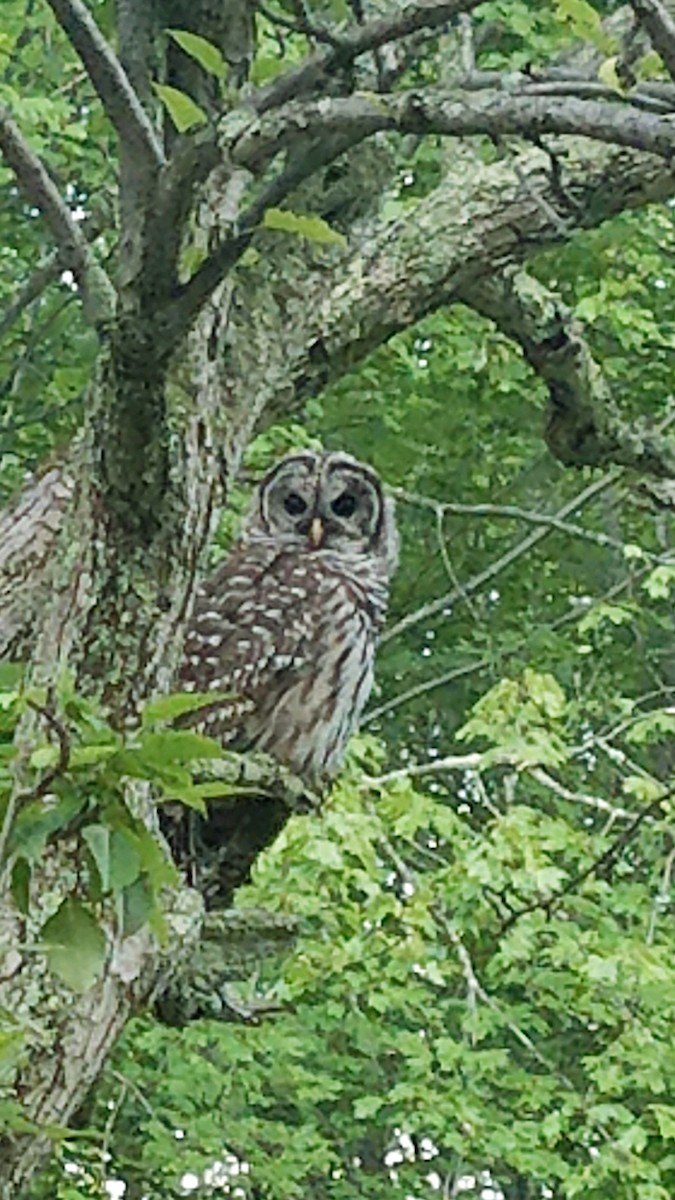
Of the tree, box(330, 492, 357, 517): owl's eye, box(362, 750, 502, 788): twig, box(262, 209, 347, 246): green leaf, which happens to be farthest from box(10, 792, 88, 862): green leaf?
box(362, 750, 502, 788): twig

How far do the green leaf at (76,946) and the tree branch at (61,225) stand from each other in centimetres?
83

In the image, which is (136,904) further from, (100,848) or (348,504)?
(348,504)

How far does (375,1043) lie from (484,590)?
2.73 metres

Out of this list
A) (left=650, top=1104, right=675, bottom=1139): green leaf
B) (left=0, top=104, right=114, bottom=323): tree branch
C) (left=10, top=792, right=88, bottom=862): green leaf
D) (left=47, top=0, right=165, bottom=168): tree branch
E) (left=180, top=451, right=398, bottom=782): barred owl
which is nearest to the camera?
(left=10, top=792, right=88, bottom=862): green leaf

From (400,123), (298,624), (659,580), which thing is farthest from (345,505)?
(400,123)

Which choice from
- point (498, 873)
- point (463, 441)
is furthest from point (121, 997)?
point (463, 441)

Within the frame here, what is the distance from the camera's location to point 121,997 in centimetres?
300

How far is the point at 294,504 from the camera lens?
536 cm

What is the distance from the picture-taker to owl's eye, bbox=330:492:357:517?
533 centimetres

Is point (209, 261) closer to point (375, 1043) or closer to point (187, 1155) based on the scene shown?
point (187, 1155)

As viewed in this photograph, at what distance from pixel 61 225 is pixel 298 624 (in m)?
2.12

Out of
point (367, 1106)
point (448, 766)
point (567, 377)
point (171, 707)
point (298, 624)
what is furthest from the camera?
point (367, 1106)

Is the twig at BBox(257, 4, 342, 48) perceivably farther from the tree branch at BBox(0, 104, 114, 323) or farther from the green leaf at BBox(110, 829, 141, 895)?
the green leaf at BBox(110, 829, 141, 895)

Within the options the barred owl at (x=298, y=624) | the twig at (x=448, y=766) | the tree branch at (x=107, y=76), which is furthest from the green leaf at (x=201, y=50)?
the twig at (x=448, y=766)
